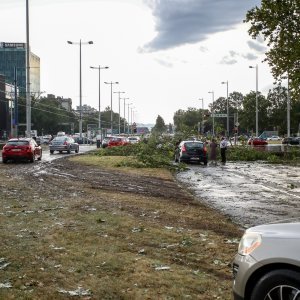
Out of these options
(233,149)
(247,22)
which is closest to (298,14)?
(247,22)

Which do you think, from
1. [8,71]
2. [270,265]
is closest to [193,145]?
[270,265]

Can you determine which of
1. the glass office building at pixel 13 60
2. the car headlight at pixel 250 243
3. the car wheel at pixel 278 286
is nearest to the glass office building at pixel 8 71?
the glass office building at pixel 13 60

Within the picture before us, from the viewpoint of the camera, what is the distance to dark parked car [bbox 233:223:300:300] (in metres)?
4.32

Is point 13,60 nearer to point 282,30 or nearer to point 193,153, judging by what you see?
point 193,153

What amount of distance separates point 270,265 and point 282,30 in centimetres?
2375

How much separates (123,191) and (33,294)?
34.8 ft

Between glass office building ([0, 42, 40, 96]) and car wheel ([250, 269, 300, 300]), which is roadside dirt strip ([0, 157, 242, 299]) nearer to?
car wheel ([250, 269, 300, 300])

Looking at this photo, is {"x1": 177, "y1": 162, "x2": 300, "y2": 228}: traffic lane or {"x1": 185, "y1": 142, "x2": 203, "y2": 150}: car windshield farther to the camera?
{"x1": 185, "y1": 142, "x2": 203, "y2": 150}: car windshield

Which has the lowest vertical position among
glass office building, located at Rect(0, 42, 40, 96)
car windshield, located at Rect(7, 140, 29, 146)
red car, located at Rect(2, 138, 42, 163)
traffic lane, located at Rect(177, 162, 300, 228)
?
Answer: traffic lane, located at Rect(177, 162, 300, 228)

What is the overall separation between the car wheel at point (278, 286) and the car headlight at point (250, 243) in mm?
298

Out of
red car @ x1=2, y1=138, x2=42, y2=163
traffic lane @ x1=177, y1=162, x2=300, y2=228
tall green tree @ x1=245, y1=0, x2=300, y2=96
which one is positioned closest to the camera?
traffic lane @ x1=177, y1=162, x2=300, y2=228

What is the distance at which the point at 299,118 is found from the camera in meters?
112

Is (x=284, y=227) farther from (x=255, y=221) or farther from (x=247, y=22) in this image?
(x=247, y=22)

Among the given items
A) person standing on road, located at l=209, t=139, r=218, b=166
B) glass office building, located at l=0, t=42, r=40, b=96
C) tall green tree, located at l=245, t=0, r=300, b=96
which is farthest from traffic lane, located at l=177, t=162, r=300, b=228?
glass office building, located at l=0, t=42, r=40, b=96
